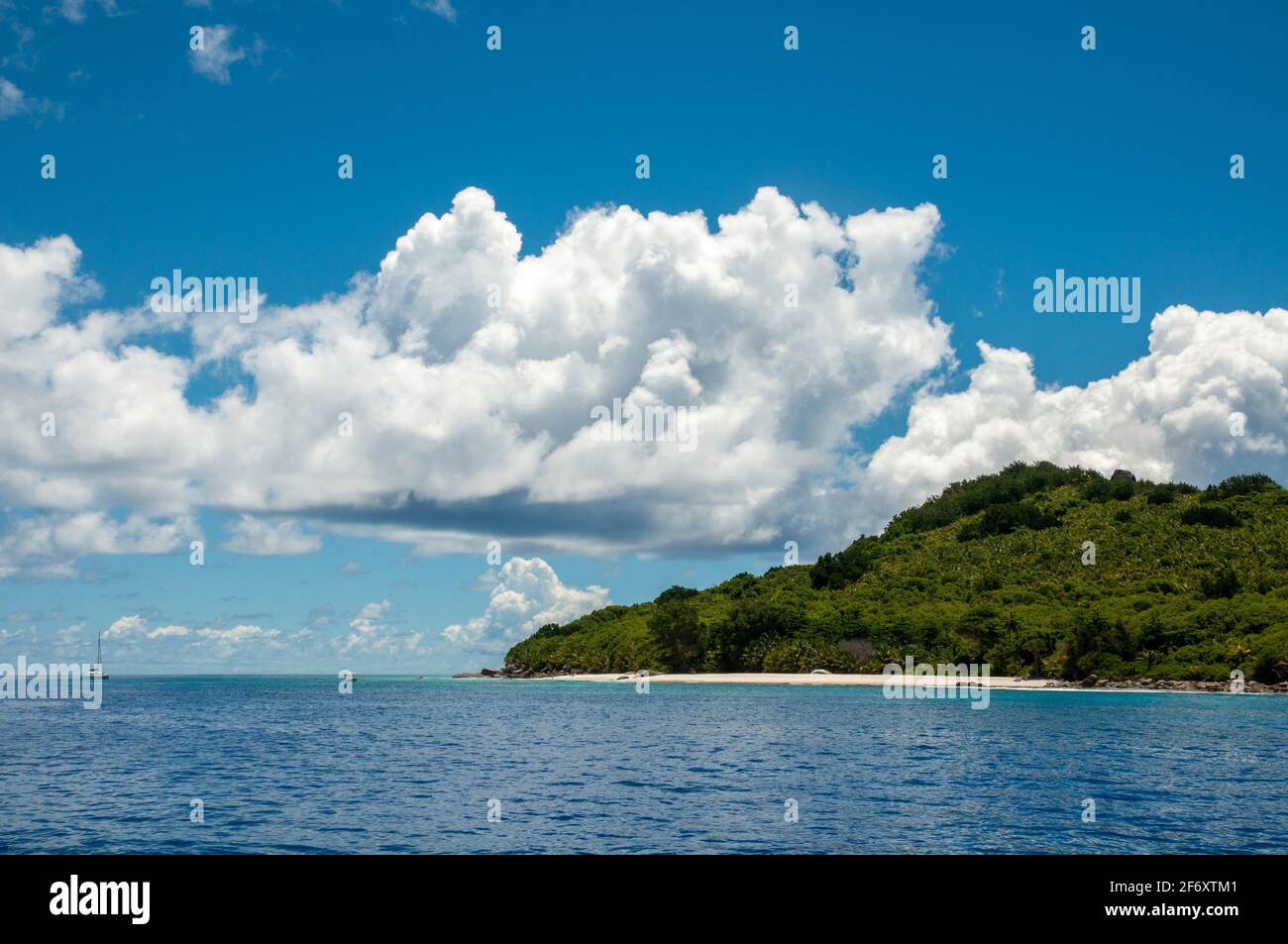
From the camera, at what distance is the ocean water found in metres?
38.7

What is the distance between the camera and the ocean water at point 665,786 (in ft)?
127

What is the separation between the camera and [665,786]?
53.1 meters
